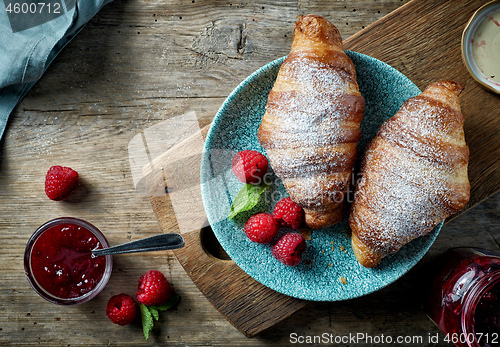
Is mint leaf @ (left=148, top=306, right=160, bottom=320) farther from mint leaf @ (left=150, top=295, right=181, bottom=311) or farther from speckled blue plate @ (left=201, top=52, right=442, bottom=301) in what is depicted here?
speckled blue plate @ (left=201, top=52, right=442, bottom=301)

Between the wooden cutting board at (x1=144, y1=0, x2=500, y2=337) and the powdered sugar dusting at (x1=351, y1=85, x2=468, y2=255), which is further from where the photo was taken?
the wooden cutting board at (x1=144, y1=0, x2=500, y2=337)

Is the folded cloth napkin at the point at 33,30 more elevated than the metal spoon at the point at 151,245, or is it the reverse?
the folded cloth napkin at the point at 33,30

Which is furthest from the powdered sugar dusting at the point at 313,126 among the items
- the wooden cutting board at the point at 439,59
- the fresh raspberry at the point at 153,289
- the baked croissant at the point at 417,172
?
the fresh raspberry at the point at 153,289

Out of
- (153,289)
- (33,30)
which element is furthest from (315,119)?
(33,30)

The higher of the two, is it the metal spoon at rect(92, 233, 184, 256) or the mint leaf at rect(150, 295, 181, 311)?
the metal spoon at rect(92, 233, 184, 256)

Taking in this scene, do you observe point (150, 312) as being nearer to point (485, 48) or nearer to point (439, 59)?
point (439, 59)

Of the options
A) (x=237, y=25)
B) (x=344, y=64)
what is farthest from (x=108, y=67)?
(x=344, y=64)

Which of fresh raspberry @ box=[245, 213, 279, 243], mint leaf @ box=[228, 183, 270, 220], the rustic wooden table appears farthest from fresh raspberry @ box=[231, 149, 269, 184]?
the rustic wooden table

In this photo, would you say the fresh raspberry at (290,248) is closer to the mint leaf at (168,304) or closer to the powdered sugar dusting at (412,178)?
the powdered sugar dusting at (412,178)

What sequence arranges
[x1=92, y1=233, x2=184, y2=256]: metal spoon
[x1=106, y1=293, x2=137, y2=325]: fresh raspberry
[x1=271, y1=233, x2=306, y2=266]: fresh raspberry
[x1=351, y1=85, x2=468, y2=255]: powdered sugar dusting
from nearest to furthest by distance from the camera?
[x1=351, y1=85, x2=468, y2=255]: powdered sugar dusting
[x1=271, y1=233, x2=306, y2=266]: fresh raspberry
[x1=92, y1=233, x2=184, y2=256]: metal spoon
[x1=106, y1=293, x2=137, y2=325]: fresh raspberry
